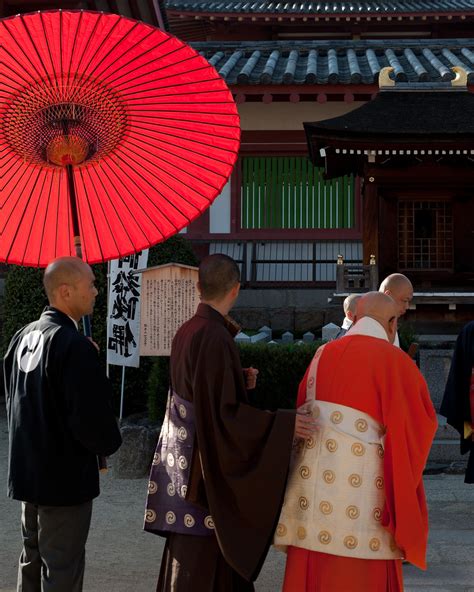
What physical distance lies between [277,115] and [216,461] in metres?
10.0

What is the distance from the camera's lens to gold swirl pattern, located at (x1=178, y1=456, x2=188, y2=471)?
11.9 ft

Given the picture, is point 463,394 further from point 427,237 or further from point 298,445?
point 427,237

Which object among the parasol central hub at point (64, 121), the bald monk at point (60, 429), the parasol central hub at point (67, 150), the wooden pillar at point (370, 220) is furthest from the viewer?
the wooden pillar at point (370, 220)

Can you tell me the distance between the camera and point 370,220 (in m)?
10.2

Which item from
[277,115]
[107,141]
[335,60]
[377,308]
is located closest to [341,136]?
[277,115]

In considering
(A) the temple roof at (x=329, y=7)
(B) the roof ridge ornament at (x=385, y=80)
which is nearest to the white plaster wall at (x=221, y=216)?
(B) the roof ridge ornament at (x=385, y=80)

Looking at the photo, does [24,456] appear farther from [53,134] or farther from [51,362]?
[53,134]

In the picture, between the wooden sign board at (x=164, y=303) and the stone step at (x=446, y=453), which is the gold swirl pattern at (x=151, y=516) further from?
the stone step at (x=446, y=453)

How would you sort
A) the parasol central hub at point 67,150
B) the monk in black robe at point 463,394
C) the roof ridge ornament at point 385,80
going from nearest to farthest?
1. the parasol central hub at point 67,150
2. the monk in black robe at point 463,394
3. the roof ridge ornament at point 385,80

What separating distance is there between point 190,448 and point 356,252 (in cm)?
955

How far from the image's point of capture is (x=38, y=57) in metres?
3.57

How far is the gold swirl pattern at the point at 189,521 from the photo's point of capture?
12.0 feet

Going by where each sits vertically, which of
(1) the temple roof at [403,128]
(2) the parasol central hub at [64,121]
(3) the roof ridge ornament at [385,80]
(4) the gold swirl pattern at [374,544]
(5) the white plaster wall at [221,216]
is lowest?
(4) the gold swirl pattern at [374,544]

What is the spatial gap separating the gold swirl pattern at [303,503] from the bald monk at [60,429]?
2.81ft
